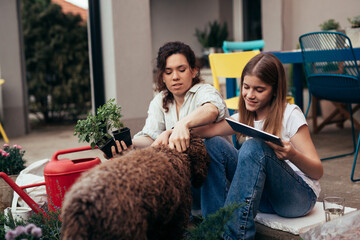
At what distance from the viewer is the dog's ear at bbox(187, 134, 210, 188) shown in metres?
1.96

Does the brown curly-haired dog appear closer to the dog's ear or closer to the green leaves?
the dog's ear

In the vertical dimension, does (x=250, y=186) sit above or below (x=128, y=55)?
below

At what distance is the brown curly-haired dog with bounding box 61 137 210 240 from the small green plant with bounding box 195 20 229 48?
20.9 feet

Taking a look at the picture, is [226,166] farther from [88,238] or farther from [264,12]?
[264,12]

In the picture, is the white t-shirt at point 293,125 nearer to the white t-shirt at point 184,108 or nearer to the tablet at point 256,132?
the tablet at point 256,132

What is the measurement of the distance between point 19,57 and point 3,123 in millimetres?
1011

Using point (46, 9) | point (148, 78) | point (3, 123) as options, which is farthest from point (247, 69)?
point (46, 9)

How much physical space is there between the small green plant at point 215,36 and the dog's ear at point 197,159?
6110mm

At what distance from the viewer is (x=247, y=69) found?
2.07m

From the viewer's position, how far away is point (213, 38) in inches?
313

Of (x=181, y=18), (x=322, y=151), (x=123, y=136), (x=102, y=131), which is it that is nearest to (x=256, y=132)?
(x=123, y=136)

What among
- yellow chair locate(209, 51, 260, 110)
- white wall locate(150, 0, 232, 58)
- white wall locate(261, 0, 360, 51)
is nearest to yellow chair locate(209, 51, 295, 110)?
yellow chair locate(209, 51, 260, 110)

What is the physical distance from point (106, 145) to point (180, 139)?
410mm

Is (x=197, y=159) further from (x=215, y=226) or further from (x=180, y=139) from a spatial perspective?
(x=215, y=226)
